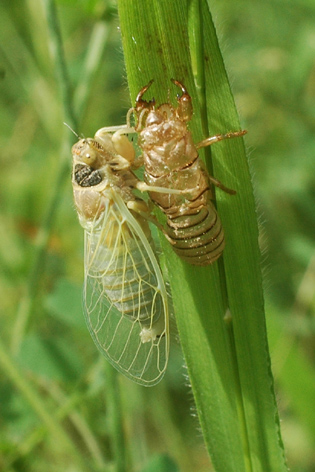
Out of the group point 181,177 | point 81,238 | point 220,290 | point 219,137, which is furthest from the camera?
point 81,238

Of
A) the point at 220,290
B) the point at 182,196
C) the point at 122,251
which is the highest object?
the point at 182,196

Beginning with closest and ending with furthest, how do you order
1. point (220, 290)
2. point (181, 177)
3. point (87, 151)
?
1. point (220, 290)
2. point (181, 177)
3. point (87, 151)

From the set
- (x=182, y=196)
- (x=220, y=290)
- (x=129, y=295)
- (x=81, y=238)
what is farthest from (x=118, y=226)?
(x=81, y=238)

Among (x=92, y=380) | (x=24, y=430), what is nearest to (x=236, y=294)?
(x=92, y=380)

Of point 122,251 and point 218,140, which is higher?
point 218,140

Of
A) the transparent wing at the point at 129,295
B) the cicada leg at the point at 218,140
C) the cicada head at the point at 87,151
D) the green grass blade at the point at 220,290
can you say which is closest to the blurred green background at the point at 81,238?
the transparent wing at the point at 129,295

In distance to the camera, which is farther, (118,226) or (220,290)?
(118,226)

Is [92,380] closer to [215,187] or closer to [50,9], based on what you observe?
[215,187]

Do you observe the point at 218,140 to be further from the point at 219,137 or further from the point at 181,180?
the point at 181,180
